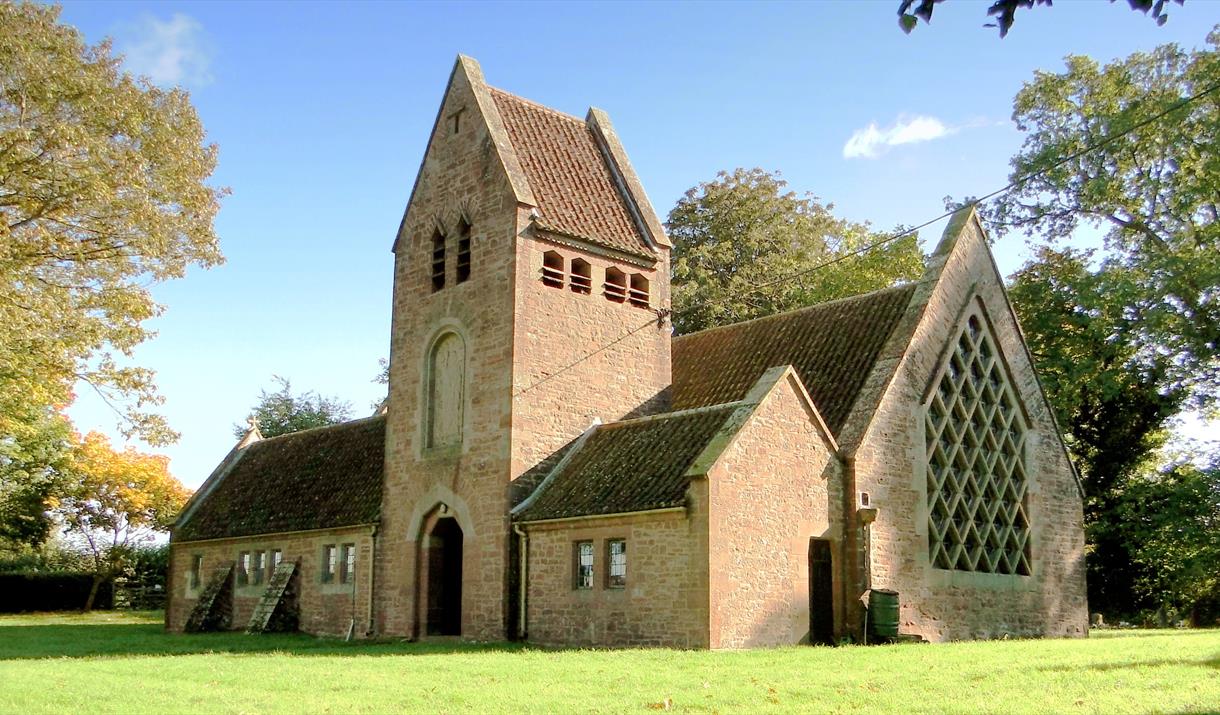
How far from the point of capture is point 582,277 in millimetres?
30359

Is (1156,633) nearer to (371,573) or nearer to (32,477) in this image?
(371,573)

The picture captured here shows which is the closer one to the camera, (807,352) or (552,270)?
(552,270)

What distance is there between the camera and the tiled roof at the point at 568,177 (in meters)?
30.5

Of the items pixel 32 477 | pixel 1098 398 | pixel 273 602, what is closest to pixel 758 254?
pixel 1098 398

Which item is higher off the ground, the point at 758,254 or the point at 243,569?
the point at 758,254

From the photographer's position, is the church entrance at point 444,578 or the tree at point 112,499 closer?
the church entrance at point 444,578

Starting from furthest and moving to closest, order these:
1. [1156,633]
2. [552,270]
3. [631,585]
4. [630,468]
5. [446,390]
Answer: [446,390] → [552,270] → [1156,633] → [630,468] → [631,585]

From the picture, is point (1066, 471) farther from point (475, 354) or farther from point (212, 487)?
point (212, 487)


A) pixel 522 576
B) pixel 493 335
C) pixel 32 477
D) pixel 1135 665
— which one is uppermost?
pixel 493 335

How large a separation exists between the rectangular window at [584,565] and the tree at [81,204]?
12.3 meters

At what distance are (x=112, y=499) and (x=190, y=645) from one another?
31441 millimetres

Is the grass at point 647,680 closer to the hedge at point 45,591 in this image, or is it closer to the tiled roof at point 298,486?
the tiled roof at point 298,486

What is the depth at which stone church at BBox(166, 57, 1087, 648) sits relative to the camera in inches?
951

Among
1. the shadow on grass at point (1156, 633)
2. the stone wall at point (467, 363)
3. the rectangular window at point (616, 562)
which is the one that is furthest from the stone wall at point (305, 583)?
the shadow on grass at point (1156, 633)
